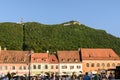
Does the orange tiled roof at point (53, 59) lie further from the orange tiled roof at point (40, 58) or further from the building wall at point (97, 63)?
the building wall at point (97, 63)

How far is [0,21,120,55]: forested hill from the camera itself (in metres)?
134

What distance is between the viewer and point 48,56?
299ft

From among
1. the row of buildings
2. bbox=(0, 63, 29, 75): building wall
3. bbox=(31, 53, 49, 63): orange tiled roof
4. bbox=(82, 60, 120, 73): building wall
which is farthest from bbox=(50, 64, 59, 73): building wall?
bbox=(82, 60, 120, 73): building wall

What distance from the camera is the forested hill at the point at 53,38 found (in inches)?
5278

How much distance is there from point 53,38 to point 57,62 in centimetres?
6377

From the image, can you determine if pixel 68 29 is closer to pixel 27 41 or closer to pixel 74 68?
pixel 27 41

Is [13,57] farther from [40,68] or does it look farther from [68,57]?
[68,57]

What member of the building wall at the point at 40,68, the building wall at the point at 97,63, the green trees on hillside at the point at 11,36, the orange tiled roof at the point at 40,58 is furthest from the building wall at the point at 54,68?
the green trees on hillside at the point at 11,36

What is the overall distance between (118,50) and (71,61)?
170ft

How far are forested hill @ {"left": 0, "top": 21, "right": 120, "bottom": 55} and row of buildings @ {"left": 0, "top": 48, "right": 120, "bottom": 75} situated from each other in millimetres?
32032

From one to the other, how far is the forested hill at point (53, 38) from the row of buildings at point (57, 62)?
32032mm

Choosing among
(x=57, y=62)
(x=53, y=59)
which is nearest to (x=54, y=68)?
(x=57, y=62)

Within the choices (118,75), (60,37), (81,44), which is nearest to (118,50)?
(81,44)

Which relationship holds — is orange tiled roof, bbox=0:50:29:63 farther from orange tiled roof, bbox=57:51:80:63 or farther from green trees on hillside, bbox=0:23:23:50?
green trees on hillside, bbox=0:23:23:50
